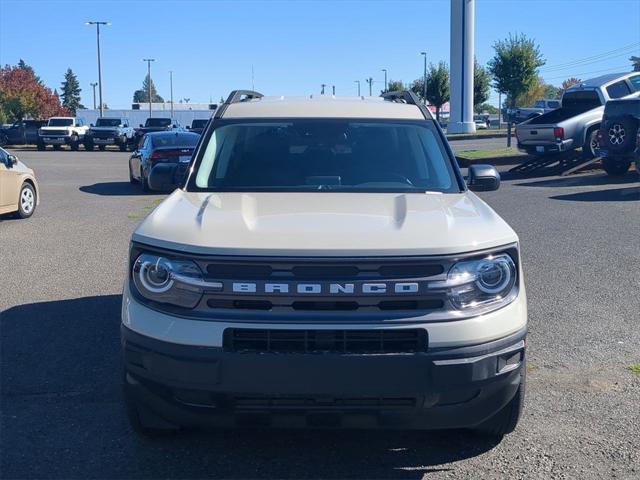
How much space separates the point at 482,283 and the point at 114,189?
17470 mm

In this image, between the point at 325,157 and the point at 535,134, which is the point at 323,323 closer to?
the point at 325,157

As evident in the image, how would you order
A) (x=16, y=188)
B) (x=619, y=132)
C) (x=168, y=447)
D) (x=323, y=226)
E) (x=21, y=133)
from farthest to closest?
(x=21, y=133) < (x=619, y=132) < (x=16, y=188) < (x=168, y=447) < (x=323, y=226)

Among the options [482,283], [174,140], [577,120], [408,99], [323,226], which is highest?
[577,120]

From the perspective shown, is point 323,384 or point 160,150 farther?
point 160,150

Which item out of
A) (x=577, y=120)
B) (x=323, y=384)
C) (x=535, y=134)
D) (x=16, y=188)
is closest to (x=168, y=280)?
(x=323, y=384)

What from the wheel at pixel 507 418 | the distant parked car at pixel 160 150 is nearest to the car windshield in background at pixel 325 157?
the wheel at pixel 507 418

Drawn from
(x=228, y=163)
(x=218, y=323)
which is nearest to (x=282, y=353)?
(x=218, y=323)

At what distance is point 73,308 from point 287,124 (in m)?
3.10

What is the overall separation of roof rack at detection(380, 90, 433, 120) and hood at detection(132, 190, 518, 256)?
4.12 ft

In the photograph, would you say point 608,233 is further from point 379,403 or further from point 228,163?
point 379,403

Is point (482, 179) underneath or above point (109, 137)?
underneath

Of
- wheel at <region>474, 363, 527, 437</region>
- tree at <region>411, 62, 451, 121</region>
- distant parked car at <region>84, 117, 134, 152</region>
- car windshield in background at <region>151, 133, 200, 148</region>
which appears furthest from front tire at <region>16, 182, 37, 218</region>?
tree at <region>411, 62, 451, 121</region>

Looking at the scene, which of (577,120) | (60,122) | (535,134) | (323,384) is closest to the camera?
(323,384)

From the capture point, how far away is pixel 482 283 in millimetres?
3844
